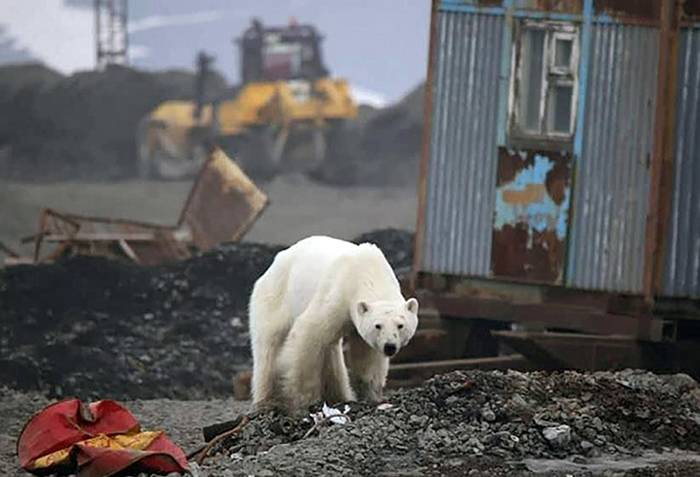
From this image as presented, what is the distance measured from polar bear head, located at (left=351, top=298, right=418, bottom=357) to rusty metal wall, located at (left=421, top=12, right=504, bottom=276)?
402 cm

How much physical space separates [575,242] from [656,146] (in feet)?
3.30

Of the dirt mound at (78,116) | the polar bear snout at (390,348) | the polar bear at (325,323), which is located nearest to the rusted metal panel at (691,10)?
the polar bear at (325,323)

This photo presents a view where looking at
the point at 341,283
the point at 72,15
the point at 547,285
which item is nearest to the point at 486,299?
the point at 547,285

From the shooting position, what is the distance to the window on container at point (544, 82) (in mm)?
14750

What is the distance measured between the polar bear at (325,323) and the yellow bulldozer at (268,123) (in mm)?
24782

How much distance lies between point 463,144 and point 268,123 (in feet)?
73.9

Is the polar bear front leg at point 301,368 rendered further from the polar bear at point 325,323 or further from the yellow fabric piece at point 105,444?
the yellow fabric piece at point 105,444

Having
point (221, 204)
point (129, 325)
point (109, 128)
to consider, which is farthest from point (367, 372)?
point (109, 128)

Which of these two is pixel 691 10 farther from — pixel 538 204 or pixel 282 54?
pixel 282 54

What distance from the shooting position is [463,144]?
49.5 ft

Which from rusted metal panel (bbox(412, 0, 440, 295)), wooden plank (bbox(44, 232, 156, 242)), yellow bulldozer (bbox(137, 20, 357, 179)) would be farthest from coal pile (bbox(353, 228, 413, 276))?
yellow bulldozer (bbox(137, 20, 357, 179))

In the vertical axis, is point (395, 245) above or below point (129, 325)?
above

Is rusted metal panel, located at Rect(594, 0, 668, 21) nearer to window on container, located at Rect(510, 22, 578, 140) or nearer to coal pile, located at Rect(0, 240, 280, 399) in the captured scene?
window on container, located at Rect(510, 22, 578, 140)

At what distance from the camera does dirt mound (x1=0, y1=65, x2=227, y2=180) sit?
1596 inches
